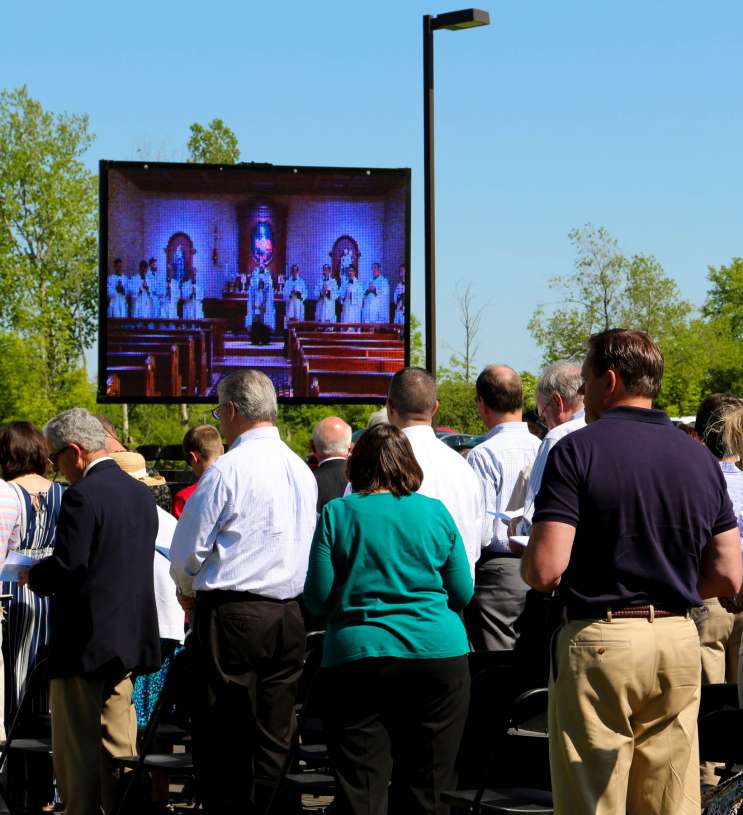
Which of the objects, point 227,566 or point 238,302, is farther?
point 238,302

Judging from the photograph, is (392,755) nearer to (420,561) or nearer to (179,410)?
(420,561)

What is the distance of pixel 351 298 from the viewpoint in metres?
15.9

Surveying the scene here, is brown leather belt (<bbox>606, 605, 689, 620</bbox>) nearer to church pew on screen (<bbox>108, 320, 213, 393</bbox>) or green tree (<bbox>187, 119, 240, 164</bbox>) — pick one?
church pew on screen (<bbox>108, 320, 213, 393</bbox>)

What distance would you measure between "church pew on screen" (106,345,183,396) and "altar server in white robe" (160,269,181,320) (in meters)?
0.35

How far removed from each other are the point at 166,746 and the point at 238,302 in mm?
8810

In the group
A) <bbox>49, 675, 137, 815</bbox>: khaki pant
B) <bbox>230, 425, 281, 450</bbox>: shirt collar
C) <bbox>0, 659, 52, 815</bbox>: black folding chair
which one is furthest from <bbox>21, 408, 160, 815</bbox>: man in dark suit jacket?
<bbox>230, 425, 281, 450</bbox>: shirt collar

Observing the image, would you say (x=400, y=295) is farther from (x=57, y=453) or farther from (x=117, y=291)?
(x=57, y=453)

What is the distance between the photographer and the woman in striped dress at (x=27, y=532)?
768 cm

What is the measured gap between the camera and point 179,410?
68.8 m

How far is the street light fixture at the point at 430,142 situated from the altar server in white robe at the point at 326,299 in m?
1.04

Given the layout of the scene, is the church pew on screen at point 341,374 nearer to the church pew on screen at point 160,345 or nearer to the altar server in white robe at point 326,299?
the altar server in white robe at point 326,299

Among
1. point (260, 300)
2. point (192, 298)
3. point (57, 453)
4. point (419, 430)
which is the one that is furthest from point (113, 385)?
point (419, 430)

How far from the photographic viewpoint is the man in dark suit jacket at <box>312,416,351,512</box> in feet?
27.7

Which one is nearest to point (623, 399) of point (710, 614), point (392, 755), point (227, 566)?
point (392, 755)
